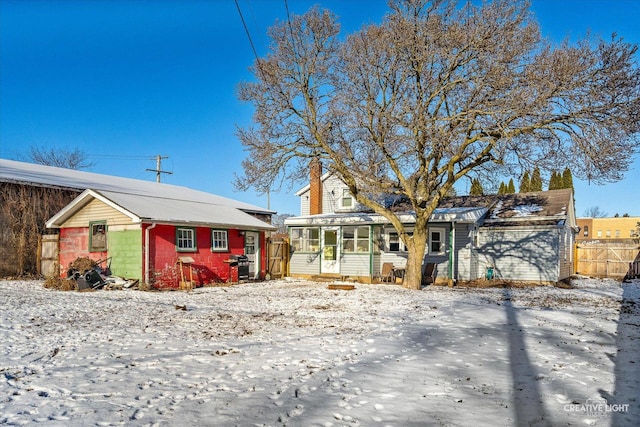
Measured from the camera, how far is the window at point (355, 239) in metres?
20.7

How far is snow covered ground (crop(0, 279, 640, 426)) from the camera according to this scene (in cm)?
443

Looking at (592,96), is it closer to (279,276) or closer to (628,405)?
(628,405)

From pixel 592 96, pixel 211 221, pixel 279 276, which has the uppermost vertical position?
pixel 592 96

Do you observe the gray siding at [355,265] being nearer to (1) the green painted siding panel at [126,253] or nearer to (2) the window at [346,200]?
(2) the window at [346,200]

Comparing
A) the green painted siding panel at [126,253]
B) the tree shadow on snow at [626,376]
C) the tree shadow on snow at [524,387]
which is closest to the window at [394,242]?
the green painted siding panel at [126,253]

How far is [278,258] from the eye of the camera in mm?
22094

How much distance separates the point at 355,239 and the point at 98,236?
427 inches

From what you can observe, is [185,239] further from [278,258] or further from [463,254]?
[463,254]

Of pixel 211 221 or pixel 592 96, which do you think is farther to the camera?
pixel 211 221

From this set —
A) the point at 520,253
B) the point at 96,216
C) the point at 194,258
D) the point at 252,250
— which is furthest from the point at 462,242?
the point at 96,216

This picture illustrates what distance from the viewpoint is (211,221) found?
711 inches

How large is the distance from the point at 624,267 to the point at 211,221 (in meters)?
20.0

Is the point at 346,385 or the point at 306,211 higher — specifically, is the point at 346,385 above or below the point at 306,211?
below

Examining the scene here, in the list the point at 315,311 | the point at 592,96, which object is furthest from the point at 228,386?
the point at 592,96
